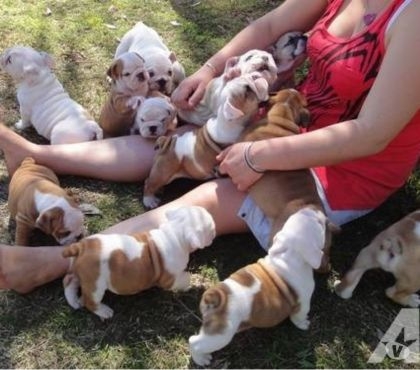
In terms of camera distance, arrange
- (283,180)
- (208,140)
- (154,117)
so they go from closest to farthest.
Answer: (283,180)
(208,140)
(154,117)

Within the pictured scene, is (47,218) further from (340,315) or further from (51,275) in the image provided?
(340,315)

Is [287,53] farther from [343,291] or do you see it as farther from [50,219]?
[50,219]

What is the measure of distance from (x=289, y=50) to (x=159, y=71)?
→ 31.3 inches

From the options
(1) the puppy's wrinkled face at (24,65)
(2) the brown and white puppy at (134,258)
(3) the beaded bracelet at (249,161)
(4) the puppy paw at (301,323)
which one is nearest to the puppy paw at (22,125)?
(1) the puppy's wrinkled face at (24,65)

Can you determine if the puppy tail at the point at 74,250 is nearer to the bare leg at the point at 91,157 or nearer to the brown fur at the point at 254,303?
the brown fur at the point at 254,303

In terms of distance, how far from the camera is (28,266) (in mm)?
2637

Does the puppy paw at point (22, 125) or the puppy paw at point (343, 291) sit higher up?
the puppy paw at point (22, 125)

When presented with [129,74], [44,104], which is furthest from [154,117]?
[44,104]

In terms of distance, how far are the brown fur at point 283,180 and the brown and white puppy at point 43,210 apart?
835 mm

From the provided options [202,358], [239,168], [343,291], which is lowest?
[202,358]

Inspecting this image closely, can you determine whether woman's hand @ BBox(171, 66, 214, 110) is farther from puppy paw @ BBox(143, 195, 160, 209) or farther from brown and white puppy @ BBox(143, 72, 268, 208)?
puppy paw @ BBox(143, 195, 160, 209)

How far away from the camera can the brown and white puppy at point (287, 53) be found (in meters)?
3.34

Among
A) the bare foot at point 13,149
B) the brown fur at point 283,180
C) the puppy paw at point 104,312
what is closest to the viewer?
the puppy paw at point 104,312

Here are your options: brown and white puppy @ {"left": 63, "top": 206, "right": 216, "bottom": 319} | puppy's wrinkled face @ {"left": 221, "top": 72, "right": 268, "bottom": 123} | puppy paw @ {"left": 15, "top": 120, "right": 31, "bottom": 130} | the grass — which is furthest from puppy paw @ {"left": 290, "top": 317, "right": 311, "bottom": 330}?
puppy paw @ {"left": 15, "top": 120, "right": 31, "bottom": 130}
